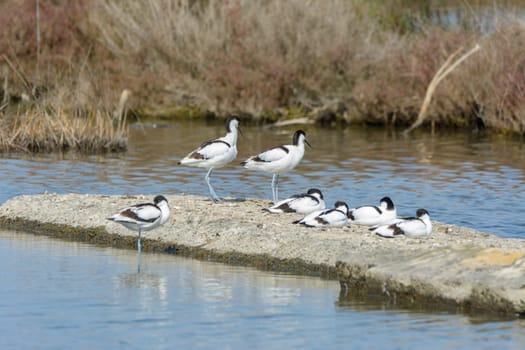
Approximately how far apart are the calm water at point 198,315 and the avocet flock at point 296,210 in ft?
1.85

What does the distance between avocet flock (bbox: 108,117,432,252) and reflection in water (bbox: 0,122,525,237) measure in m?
2.41

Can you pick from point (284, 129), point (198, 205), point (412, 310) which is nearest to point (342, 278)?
point (412, 310)

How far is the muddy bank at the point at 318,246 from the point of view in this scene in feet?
32.8

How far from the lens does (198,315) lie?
983 cm

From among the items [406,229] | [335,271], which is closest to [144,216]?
[335,271]

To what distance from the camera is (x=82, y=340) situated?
29.6 feet

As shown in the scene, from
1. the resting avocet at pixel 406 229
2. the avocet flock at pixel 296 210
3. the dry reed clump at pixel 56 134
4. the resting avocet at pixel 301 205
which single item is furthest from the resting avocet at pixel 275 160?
the dry reed clump at pixel 56 134

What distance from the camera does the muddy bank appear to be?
9984 millimetres

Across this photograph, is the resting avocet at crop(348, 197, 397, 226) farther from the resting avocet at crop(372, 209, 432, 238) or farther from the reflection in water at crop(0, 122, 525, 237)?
the reflection in water at crop(0, 122, 525, 237)

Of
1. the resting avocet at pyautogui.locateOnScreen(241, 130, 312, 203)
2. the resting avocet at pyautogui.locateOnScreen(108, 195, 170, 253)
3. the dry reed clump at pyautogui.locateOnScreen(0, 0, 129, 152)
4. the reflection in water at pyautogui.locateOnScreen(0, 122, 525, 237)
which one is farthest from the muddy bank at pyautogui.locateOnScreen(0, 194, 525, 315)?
the dry reed clump at pyautogui.locateOnScreen(0, 0, 129, 152)

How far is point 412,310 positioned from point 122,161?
13.7 m

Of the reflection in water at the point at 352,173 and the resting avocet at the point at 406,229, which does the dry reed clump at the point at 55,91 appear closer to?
the reflection in water at the point at 352,173

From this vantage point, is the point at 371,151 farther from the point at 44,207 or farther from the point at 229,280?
the point at 229,280

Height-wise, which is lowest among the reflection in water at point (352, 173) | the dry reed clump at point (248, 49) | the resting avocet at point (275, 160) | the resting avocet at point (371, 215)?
the reflection in water at point (352, 173)
